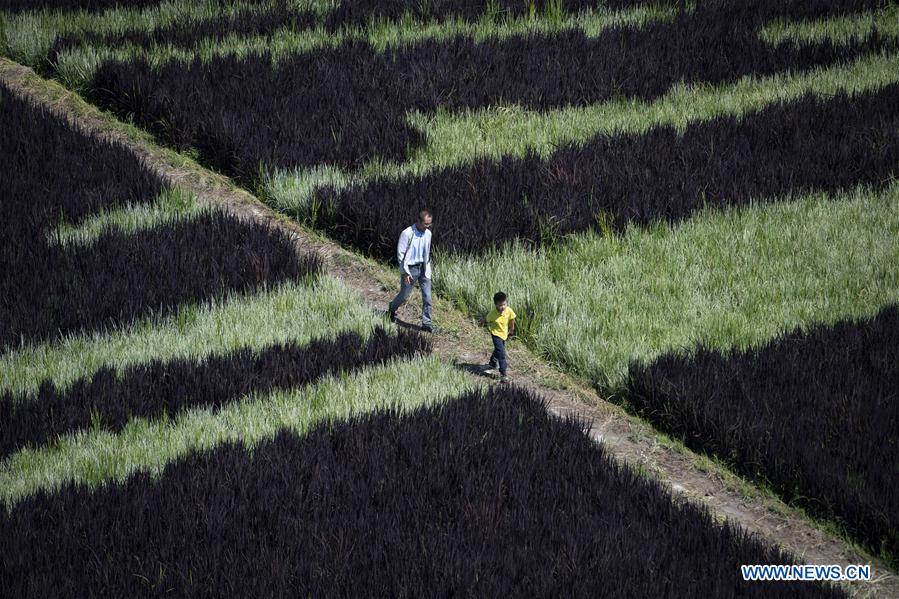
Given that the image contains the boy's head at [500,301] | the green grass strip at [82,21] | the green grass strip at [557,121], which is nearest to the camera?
the boy's head at [500,301]

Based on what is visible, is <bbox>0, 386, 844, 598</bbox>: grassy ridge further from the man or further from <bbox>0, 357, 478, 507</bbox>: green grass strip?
the man

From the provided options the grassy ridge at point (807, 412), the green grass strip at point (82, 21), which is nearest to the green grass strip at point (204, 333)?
the grassy ridge at point (807, 412)

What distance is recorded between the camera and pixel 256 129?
10.8 m

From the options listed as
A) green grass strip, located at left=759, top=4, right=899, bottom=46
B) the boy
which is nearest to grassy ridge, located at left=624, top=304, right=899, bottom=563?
the boy

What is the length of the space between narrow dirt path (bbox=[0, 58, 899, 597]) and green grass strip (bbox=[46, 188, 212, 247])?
32cm

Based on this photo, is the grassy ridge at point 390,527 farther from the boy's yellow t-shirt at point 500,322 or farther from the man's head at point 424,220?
the man's head at point 424,220

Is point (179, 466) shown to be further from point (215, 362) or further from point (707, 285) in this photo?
point (707, 285)

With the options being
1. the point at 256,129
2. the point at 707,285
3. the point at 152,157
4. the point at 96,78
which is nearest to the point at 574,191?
the point at 707,285

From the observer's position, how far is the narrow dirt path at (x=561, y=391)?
19.6 ft

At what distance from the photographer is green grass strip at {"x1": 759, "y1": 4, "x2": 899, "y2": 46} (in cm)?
1332

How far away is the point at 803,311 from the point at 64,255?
20.0 feet

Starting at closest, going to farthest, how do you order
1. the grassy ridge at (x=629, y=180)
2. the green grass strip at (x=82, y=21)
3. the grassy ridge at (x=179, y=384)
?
the grassy ridge at (x=179, y=384) → the grassy ridge at (x=629, y=180) → the green grass strip at (x=82, y=21)

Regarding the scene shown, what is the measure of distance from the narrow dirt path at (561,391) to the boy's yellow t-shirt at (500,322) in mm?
467

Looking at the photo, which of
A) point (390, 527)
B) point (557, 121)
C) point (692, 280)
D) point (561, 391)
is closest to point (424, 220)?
point (561, 391)
